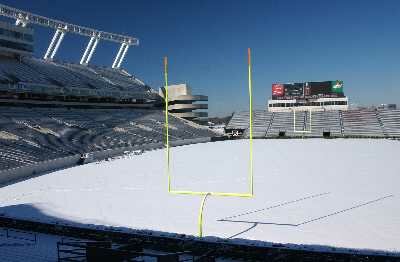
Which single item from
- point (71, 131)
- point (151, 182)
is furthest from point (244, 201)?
point (71, 131)

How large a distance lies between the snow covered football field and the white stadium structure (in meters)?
0.05

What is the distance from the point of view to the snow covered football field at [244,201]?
403 inches

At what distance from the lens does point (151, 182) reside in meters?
19.0

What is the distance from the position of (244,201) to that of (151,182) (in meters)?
6.22

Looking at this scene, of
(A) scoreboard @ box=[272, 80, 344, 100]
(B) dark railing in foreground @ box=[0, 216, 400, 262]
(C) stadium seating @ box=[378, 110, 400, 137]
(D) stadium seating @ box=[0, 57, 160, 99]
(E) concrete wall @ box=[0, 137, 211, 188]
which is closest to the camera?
(B) dark railing in foreground @ box=[0, 216, 400, 262]

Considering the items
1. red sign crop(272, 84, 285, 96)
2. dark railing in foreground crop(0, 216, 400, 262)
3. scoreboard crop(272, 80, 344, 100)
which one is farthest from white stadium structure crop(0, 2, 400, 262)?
red sign crop(272, 84, 285, 96)

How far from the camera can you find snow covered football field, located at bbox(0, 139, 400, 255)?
10.2 meters

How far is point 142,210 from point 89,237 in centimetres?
428

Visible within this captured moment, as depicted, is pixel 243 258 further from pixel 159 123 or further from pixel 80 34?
pixel 80 34

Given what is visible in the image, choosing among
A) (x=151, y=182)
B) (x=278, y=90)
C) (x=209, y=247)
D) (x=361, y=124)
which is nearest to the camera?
(x=209, y=247)

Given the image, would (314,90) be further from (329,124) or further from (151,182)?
(151,182)

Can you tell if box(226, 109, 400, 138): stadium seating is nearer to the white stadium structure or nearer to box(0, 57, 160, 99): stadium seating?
the white stadium structure

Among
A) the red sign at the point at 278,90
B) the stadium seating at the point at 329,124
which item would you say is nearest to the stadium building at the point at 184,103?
the stadium seating at the point at 329,124

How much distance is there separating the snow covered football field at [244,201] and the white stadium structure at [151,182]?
1.8 inches
